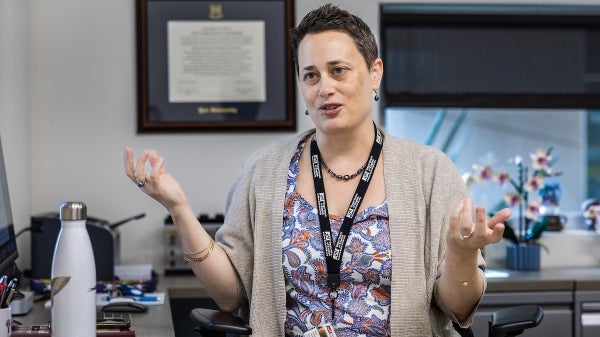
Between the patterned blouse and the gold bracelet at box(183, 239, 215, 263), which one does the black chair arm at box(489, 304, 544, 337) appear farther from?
the gold bracelet at box(183, 239, 215, 263)

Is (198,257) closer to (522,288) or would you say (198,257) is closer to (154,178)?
(154,178)

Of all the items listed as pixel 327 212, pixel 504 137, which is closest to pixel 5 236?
pixel 327 212

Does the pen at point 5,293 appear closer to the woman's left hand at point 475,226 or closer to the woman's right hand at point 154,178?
the woman's right hand at point 154,178

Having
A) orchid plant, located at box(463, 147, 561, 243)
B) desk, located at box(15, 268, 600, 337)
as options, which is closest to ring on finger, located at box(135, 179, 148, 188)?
desk, located at box(15, 268, 600, 337)

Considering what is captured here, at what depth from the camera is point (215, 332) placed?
2.18 meters

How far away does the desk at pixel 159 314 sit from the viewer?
2.24 metres

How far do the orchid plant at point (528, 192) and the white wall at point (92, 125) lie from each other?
4.31 ft

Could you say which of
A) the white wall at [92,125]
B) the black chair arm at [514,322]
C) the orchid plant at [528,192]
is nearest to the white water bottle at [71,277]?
the black chair arm at [514,322]

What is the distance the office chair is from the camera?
2.07 metres

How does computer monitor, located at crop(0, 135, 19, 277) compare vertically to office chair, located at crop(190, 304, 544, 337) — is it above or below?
above

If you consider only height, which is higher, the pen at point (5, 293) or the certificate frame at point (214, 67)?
the certificate frame at point (214, 67)

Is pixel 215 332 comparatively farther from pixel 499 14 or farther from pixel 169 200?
pixel 499 14

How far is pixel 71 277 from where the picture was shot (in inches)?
64.9

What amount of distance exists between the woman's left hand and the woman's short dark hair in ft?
2.00
